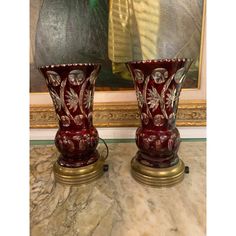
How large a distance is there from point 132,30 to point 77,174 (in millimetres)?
573

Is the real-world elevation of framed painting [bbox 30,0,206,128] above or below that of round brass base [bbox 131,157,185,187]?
above

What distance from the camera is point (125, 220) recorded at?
0.46m

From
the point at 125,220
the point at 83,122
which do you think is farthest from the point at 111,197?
the point at 83,122

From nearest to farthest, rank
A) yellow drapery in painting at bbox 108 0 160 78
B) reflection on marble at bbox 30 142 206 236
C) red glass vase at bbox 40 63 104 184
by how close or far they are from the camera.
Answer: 1. reflection on marble at bbox 30 142 206 236
2. red glass vase at bbox 40 63 104 184
3. yellow drapery in painting at bbox 108 0 160 78

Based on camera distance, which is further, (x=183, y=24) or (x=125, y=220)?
(x=183, y=24)

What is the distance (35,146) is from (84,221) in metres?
0.54

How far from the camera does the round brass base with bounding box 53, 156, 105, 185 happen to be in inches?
23.9

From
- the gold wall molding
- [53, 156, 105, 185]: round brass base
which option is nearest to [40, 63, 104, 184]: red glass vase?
[53, 156, 105, 185]: round brass base

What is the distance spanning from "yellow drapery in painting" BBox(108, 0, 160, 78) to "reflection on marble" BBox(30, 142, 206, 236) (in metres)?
0.44

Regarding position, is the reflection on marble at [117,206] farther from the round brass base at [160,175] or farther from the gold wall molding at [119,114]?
the gold wall molding at [119,114]

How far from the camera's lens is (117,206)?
51 cm

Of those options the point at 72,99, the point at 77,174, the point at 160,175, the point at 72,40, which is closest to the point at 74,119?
the point at 72,99

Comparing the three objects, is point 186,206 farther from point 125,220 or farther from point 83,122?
point 83,122

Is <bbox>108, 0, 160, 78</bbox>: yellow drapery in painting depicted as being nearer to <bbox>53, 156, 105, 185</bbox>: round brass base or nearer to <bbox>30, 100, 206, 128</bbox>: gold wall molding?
<bbox>30, 100, 206, 128</bbox>: gold wall molding
